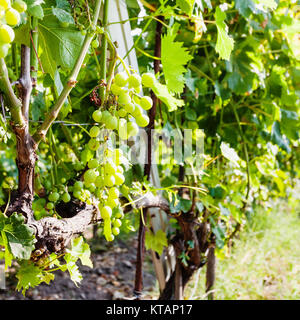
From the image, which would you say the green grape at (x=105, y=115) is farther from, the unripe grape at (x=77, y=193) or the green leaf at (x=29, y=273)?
the green leaf at (x=29, y=273)

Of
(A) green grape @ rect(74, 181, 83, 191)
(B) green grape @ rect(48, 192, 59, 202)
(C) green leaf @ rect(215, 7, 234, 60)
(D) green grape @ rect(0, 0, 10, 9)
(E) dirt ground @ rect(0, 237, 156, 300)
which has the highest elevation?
(C) green leaf @ rect(215, 7, 234, 60)

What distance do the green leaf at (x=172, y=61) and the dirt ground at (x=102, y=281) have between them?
1.57 metres

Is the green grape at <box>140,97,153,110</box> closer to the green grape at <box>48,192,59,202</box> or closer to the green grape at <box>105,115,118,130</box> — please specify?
the green grape at <box>105,115,118,130</box>

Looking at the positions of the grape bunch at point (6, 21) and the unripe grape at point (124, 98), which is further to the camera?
the unripe grape at point (124, 98)

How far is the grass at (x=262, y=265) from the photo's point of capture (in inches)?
86.1

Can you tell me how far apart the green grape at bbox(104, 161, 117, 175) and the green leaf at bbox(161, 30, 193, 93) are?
0.22 metres

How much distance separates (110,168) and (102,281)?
7.17 ft

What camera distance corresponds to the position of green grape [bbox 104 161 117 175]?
0.60 m

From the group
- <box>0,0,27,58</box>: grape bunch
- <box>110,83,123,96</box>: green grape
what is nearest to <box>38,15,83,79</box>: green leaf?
<box>110,83,123,96</box>: green grape

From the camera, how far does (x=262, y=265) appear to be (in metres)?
2.53

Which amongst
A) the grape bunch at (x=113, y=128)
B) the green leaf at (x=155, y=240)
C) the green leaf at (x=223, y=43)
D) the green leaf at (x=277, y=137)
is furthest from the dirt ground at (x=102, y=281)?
the green leaf at (x=223, y=43)

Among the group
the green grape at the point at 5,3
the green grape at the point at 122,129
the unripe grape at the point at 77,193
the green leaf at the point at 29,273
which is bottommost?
the green leaf at the point at 29,273
